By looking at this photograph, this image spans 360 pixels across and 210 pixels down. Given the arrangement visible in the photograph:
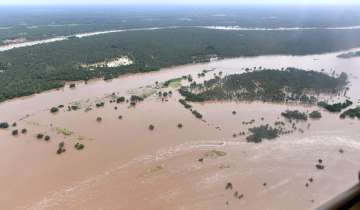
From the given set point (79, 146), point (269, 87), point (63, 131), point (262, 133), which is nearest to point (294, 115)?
point (262, 133)

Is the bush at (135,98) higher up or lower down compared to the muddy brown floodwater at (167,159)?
higher up

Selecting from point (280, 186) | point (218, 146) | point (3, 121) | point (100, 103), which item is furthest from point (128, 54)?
point (280, 186)

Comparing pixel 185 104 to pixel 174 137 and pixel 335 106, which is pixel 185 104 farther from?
pixel 335 106

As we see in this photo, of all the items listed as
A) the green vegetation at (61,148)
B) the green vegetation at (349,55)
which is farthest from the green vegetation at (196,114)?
the green vegetation at (349,55)

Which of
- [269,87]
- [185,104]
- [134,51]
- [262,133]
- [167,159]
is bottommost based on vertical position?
[167,159]

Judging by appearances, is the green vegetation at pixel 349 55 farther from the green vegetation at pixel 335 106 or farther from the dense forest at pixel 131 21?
the dense forest at pixel 131 21

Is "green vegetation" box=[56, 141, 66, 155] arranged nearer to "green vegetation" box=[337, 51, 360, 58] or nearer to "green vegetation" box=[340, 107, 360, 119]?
"green vegetation" box=[340, 107, 360, 119]
